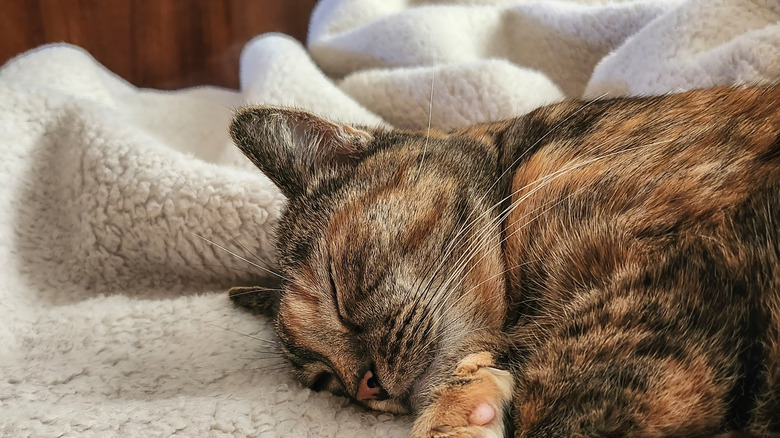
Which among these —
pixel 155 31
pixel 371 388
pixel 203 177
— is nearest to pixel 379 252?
pixel 371 388

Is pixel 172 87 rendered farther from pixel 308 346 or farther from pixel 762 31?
pixel 762 31

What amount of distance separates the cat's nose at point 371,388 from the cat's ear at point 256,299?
0.34 m

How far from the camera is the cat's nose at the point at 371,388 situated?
91cm

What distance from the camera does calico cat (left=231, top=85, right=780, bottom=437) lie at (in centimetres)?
65

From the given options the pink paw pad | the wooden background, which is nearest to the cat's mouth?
the pink paw pad

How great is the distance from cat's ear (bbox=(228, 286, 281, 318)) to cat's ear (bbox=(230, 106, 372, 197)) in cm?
23

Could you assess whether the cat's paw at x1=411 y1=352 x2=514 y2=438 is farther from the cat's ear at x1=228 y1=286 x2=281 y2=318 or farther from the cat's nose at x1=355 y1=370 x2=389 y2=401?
the cat's ear at x1=228 y1=286 x2=281 y2=318

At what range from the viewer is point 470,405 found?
772 mm

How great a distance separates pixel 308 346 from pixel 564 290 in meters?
0.43

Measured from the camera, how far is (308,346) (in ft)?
3.25

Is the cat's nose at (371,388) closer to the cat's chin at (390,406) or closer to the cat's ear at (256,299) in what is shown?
the cat's chin at (390,406)

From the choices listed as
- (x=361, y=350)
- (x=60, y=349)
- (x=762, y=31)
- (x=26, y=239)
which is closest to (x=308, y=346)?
(x=361, y=350)

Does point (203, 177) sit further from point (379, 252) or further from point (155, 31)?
point (155, 31)

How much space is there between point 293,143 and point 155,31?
1203mm
